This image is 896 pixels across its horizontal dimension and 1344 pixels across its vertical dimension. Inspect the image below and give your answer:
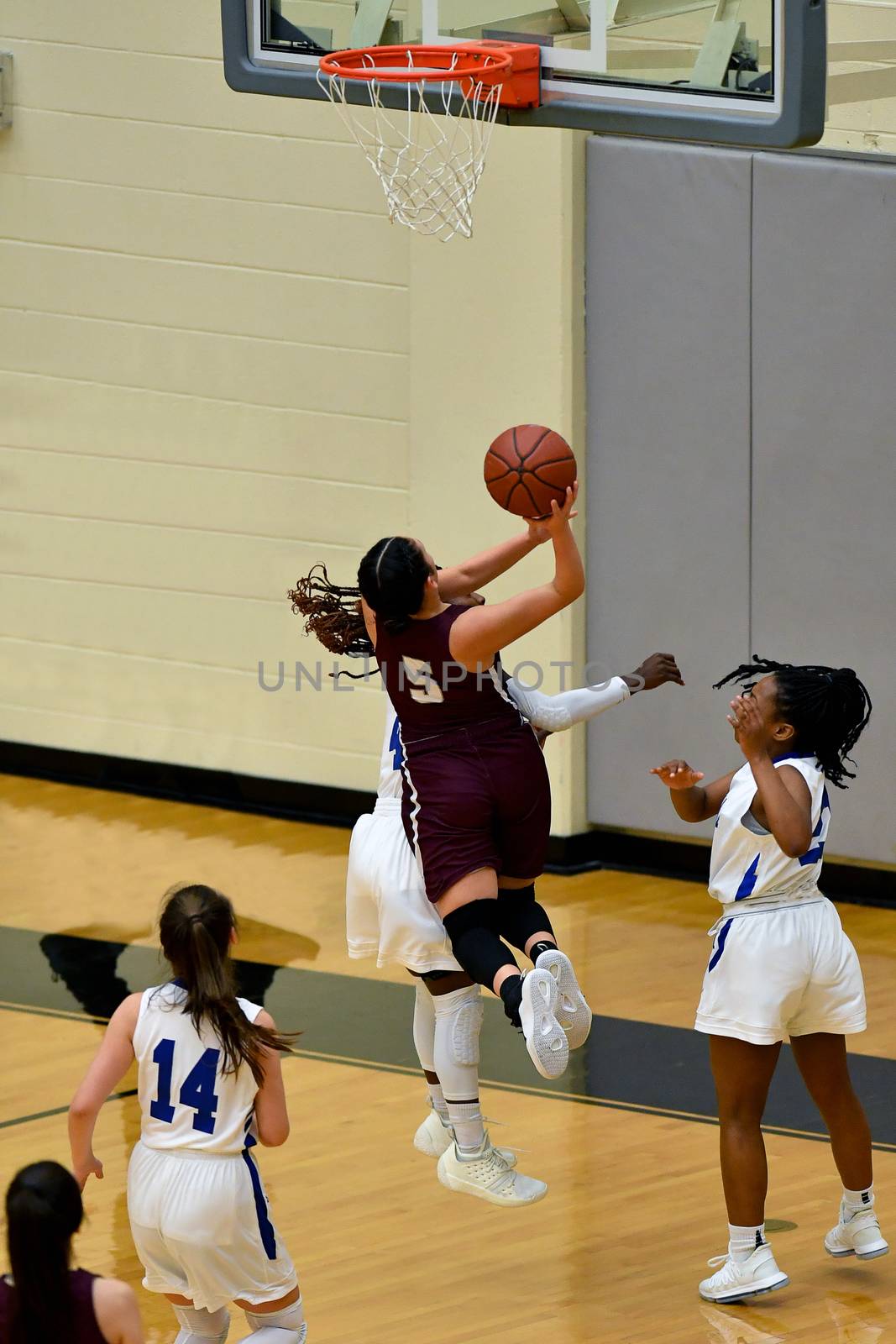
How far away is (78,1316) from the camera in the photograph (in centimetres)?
314

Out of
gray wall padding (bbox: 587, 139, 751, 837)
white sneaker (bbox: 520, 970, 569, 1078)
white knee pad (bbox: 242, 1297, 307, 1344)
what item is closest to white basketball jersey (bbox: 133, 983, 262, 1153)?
white knee pad (bbox: 242, 1297, 307, 1344)

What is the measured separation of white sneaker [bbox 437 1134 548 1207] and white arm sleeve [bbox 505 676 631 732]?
3.42 feet

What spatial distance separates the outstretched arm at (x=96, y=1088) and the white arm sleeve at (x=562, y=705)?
1.56 m

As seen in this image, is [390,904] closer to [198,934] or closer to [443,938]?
[443,938]

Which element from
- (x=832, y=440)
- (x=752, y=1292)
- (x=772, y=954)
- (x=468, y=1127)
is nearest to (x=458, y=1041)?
(x=468, y=1127)

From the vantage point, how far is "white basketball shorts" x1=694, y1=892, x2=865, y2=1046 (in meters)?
4.82

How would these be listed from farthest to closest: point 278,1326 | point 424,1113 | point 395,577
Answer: point 424,1113 → point 395,577 → point 278,1326

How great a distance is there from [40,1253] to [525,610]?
2087mm

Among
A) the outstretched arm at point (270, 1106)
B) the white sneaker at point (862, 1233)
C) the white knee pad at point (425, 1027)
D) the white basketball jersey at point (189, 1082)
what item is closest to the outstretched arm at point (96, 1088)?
the white basketball jersey at point (189, 1082)

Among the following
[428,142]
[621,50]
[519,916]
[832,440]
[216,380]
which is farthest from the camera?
[216,380]

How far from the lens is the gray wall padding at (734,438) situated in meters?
8.15

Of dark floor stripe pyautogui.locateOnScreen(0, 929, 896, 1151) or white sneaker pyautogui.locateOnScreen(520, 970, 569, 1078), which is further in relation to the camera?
dark floor stripe pyautogui.locateOnScreen(0, 929, 896, 1151)

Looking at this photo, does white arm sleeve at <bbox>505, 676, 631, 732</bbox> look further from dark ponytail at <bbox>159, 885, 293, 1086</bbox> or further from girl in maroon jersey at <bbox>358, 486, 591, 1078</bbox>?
dark ponytail at <bbox>159, 885, 293, 1086</bbox>

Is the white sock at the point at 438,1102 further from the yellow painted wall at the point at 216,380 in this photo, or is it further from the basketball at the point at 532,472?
the yellow painted wall at the point at 216,380
